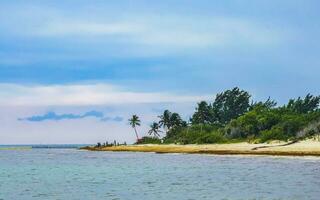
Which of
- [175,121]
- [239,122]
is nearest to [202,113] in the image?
[175,121]

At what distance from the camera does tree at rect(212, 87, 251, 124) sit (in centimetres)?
18825

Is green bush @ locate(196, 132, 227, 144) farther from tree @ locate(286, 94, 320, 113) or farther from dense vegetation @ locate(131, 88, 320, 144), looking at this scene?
tree @ locate(286, 94, 320, 113)

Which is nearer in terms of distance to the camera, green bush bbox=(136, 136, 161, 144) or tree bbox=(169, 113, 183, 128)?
green bush bbox=(136, 136, 161, 144)

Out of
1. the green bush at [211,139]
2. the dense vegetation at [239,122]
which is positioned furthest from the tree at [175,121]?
the green bush at [211,139]

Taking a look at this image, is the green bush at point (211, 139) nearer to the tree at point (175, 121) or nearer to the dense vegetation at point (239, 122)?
the dense vegetation at point (239, 122)

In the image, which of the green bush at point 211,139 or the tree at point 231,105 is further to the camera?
the tree at point 231,105

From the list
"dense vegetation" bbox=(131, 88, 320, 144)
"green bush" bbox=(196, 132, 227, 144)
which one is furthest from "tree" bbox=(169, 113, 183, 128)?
"green bush" bbox=(196, 132, 227, 144)

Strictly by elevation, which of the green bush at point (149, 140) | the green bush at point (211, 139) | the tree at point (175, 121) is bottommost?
the green bush at point (211, 139)

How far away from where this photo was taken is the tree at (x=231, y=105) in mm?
188250

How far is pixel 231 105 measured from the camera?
19000 centimetres

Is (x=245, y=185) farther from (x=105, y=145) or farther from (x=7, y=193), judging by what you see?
(x=105, y=145)

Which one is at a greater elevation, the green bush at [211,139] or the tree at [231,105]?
the tree at [231,105]

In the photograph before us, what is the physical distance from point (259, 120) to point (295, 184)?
298ft

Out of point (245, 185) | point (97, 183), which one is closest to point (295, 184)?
point (245, 185)
